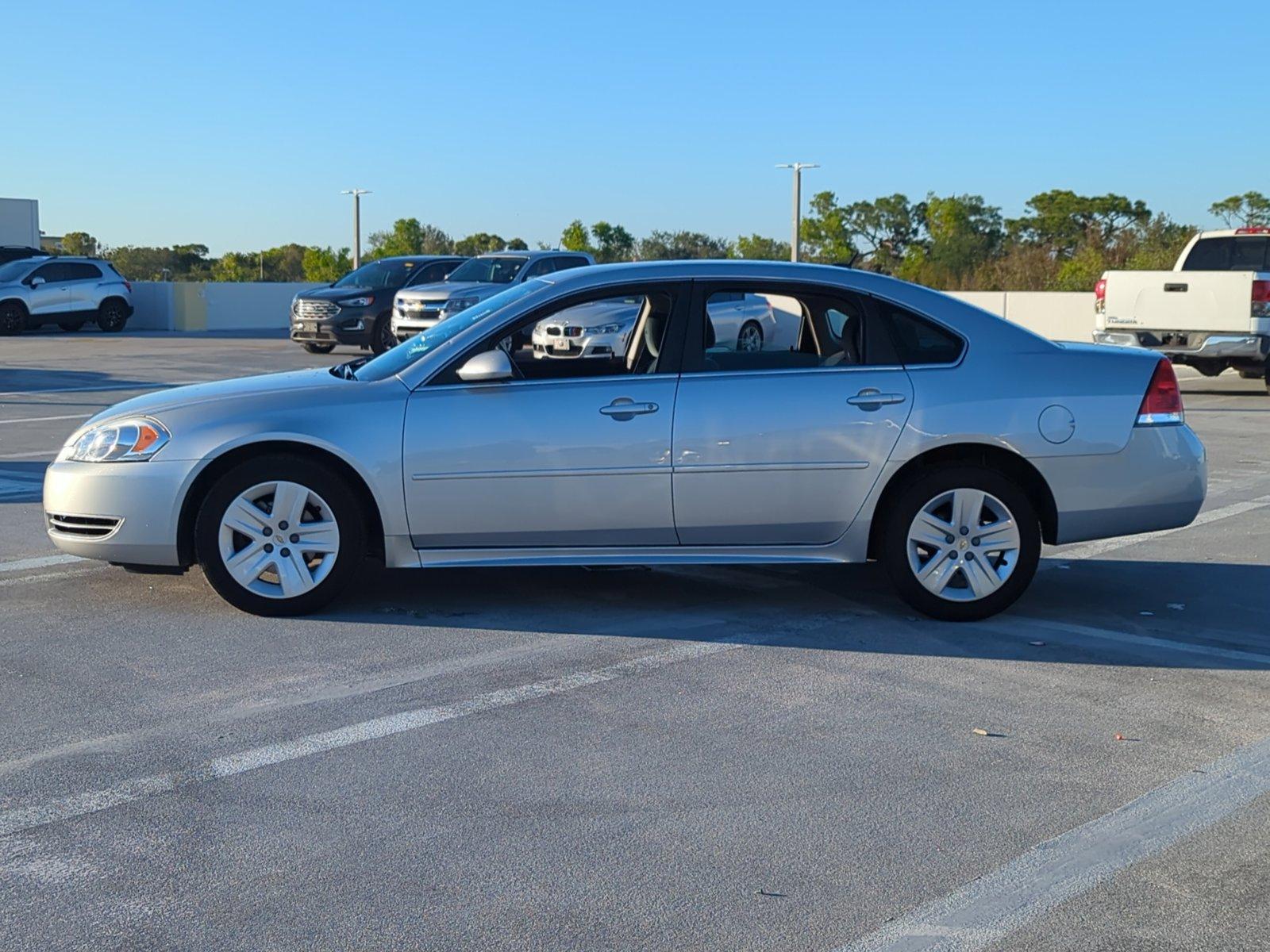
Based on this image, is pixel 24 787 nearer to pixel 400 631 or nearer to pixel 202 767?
pixel 202 767

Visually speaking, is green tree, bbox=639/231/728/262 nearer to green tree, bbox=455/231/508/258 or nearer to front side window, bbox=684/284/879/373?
green tree, bbox=455/231/508/258

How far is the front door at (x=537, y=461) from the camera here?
6.32 metres

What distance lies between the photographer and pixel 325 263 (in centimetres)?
8875

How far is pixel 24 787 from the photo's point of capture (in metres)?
4.34

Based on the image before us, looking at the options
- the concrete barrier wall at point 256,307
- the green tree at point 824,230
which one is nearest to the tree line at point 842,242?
the green tree at point 824,230

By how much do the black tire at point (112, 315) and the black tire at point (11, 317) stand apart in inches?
76.6

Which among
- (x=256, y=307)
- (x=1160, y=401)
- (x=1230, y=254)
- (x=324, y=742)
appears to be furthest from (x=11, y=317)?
(x=324, y=742)

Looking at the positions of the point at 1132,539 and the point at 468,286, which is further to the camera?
the point at 468,286

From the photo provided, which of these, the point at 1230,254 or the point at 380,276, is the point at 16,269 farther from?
the point at 1230,254

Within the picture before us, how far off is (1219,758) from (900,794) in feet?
3.83

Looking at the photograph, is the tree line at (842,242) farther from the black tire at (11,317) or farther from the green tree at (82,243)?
the black tire at (11,317)

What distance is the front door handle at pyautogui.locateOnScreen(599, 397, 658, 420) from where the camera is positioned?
6.36 meters

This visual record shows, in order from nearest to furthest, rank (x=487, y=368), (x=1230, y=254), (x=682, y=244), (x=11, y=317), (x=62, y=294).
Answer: (x=487, y=368) < (x=1230, y=254) < (x=11, y=317) < (x=62, y=294) < (x=682, y=244)

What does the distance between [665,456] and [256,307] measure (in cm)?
3777
